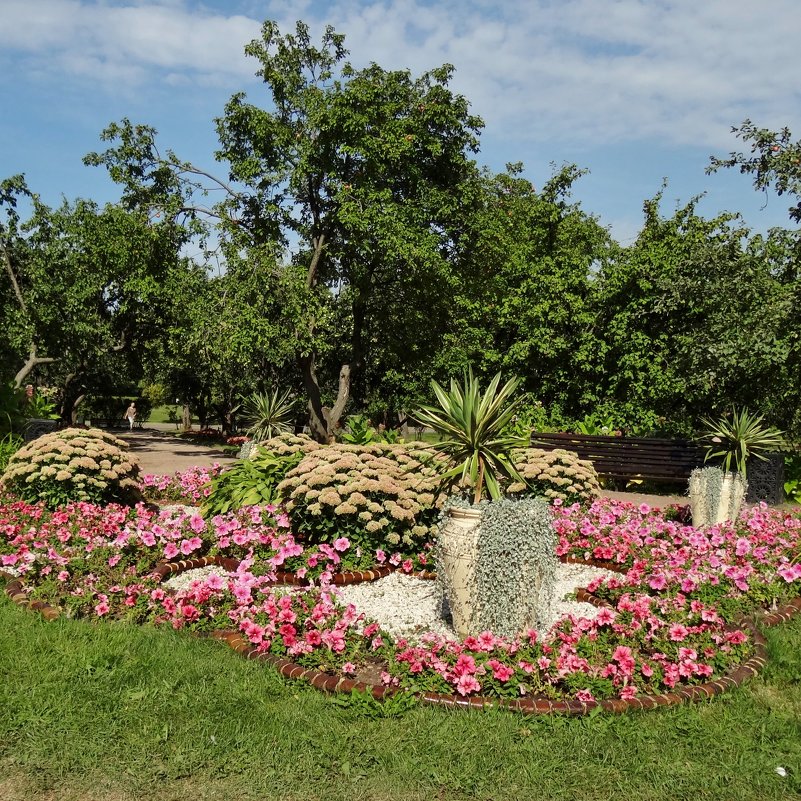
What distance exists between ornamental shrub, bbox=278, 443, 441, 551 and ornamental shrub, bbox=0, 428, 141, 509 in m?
2.46

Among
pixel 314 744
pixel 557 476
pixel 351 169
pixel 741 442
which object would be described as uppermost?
pixel 351 169

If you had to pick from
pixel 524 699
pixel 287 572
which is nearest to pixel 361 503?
pixel 287 572

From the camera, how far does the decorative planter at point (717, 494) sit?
7.76 metres

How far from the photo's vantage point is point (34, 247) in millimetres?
20875

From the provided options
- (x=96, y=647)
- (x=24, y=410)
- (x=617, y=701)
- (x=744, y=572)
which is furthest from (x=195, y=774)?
(x=24, y=410)

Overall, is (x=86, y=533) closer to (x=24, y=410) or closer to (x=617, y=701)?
(x=617, y=701)

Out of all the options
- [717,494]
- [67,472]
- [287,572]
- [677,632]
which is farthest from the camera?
[717,494]

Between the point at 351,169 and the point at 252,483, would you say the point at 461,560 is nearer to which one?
the point at 252,483

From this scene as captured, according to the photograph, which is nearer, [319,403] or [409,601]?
[409,601]

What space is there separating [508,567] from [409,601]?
1242 millimetres

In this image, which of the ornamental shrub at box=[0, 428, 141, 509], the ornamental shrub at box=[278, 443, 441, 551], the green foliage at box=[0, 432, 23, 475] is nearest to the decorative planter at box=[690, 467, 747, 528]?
the ornamental shrub at box=[278, 443, 441, 551]

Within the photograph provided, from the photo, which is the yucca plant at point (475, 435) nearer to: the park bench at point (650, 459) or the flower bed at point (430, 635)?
the flower bed at point (430, 635)

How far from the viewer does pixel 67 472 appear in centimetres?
751

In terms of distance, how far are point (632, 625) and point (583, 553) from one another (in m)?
2.57
